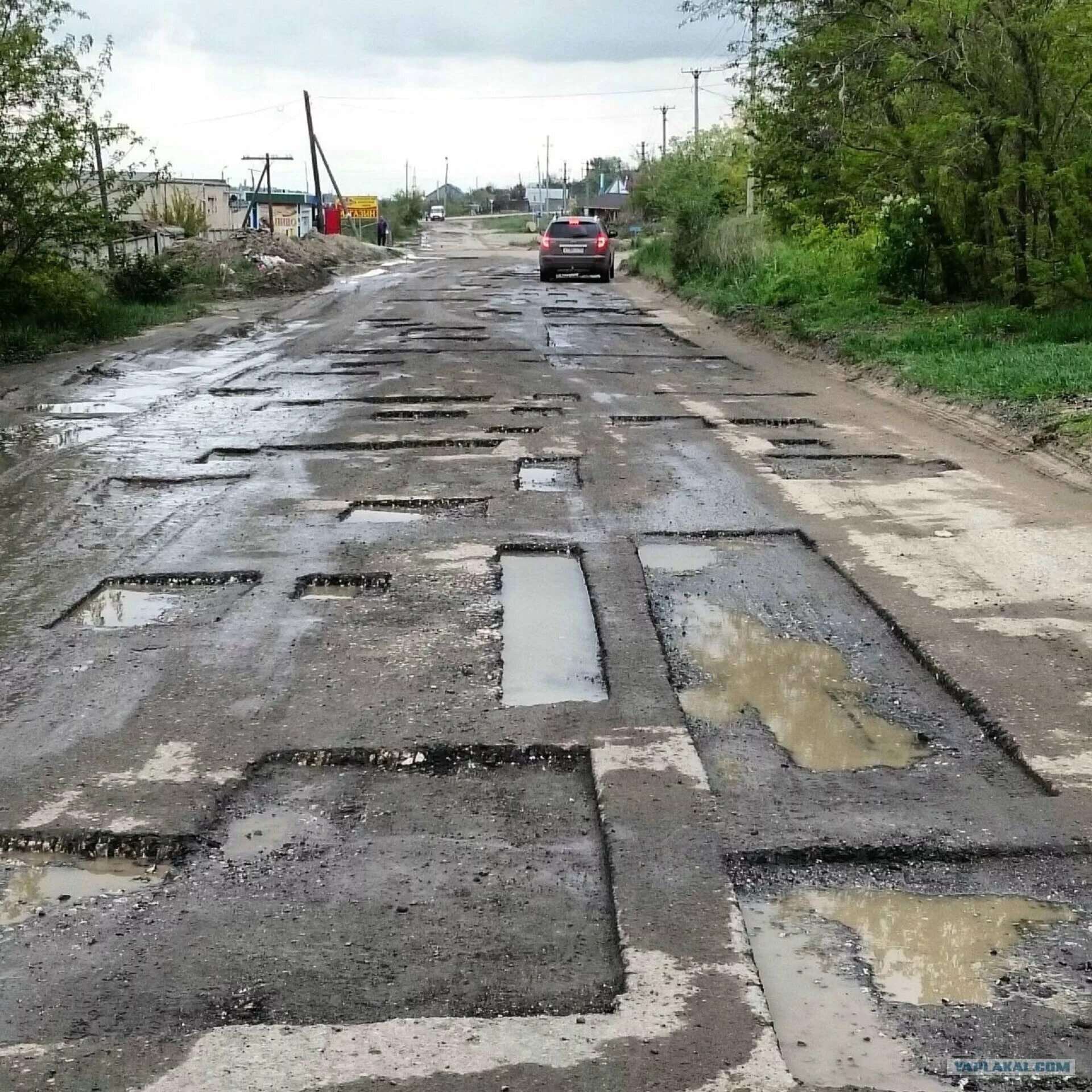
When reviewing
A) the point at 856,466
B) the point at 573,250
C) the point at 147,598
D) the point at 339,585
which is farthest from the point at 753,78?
the point at 147,598

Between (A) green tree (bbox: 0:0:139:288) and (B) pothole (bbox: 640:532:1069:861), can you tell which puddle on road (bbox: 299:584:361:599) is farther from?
(A) green tree (bbox: 0:0:139:288)

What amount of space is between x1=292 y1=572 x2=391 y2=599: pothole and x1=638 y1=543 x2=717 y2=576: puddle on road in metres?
1.40

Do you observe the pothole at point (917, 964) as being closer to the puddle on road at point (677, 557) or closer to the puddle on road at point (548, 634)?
the puddle on road at point (548, 634)

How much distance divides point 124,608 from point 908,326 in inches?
481

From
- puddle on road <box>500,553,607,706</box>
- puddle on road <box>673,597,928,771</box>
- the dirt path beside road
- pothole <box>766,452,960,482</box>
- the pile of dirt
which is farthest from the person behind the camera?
the pile of dirt

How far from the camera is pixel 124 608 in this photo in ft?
19.6

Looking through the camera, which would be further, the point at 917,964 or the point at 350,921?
the point at 350,921

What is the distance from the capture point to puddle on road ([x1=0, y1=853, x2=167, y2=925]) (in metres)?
3.37

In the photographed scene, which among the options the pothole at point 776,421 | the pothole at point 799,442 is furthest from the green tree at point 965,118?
the pothole at point 799,442

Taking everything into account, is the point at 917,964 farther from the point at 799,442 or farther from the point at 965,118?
the point at 965,118

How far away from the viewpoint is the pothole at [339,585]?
20.0 feet

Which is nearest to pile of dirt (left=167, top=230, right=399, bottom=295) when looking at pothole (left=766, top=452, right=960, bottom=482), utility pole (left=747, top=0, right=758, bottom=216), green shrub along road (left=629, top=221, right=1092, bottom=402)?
green shrub along road (left=629, top=221, right=1092, bottom=402)

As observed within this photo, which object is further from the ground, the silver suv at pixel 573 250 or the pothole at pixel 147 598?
the silver suv at pixel 573 250

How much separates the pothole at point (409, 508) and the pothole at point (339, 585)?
1.14 meters
